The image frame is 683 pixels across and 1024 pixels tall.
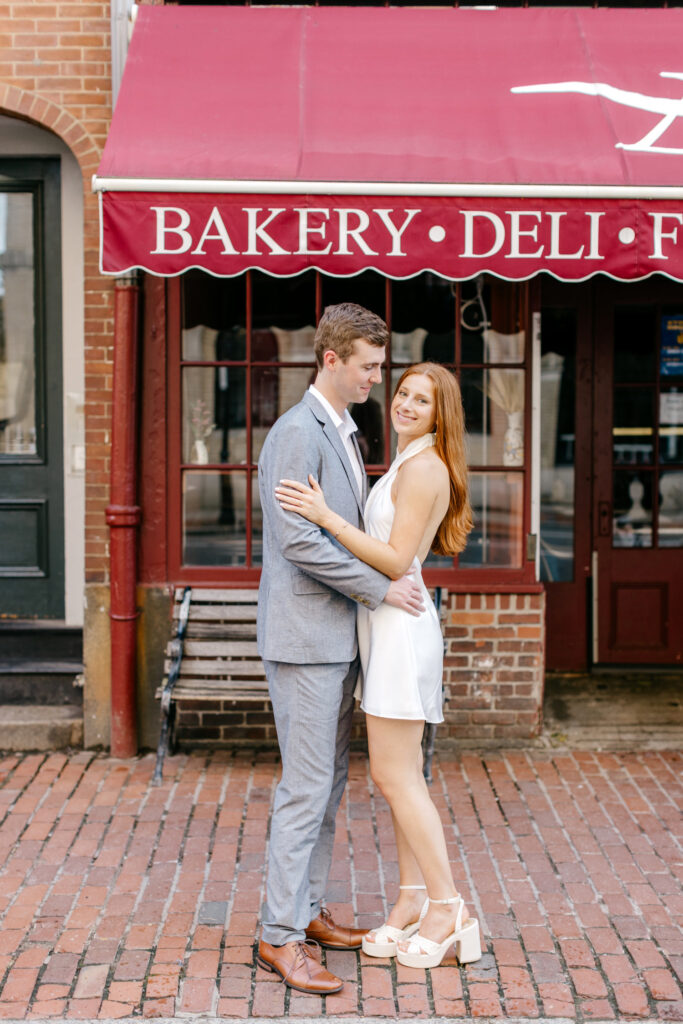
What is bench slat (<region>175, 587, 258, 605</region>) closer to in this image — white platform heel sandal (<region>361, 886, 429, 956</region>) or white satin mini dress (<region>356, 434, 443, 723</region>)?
white satin mini dress (<region>356, 434, 443, 723</region>)

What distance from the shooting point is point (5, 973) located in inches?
140

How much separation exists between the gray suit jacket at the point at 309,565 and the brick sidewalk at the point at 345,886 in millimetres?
1106

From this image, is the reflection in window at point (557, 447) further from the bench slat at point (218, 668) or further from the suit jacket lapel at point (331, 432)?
the suit jacket lapel at point (331, 432)

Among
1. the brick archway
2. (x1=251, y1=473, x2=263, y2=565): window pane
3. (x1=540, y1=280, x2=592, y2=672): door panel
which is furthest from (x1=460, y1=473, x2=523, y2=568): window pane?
the brick archway

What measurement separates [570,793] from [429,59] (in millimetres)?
3627

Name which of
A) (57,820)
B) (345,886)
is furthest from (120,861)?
(345,886)

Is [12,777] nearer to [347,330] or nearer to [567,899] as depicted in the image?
[567,899]

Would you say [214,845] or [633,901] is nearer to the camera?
[633,901]

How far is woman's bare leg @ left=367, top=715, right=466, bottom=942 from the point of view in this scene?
3.55 meters

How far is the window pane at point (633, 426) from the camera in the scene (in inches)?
261

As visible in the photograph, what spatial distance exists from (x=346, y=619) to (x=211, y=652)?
219cm

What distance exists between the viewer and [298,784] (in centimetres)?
349

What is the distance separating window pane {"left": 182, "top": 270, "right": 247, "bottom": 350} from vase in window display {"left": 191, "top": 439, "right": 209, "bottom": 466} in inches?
18.1

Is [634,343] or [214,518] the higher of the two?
[634,343]
